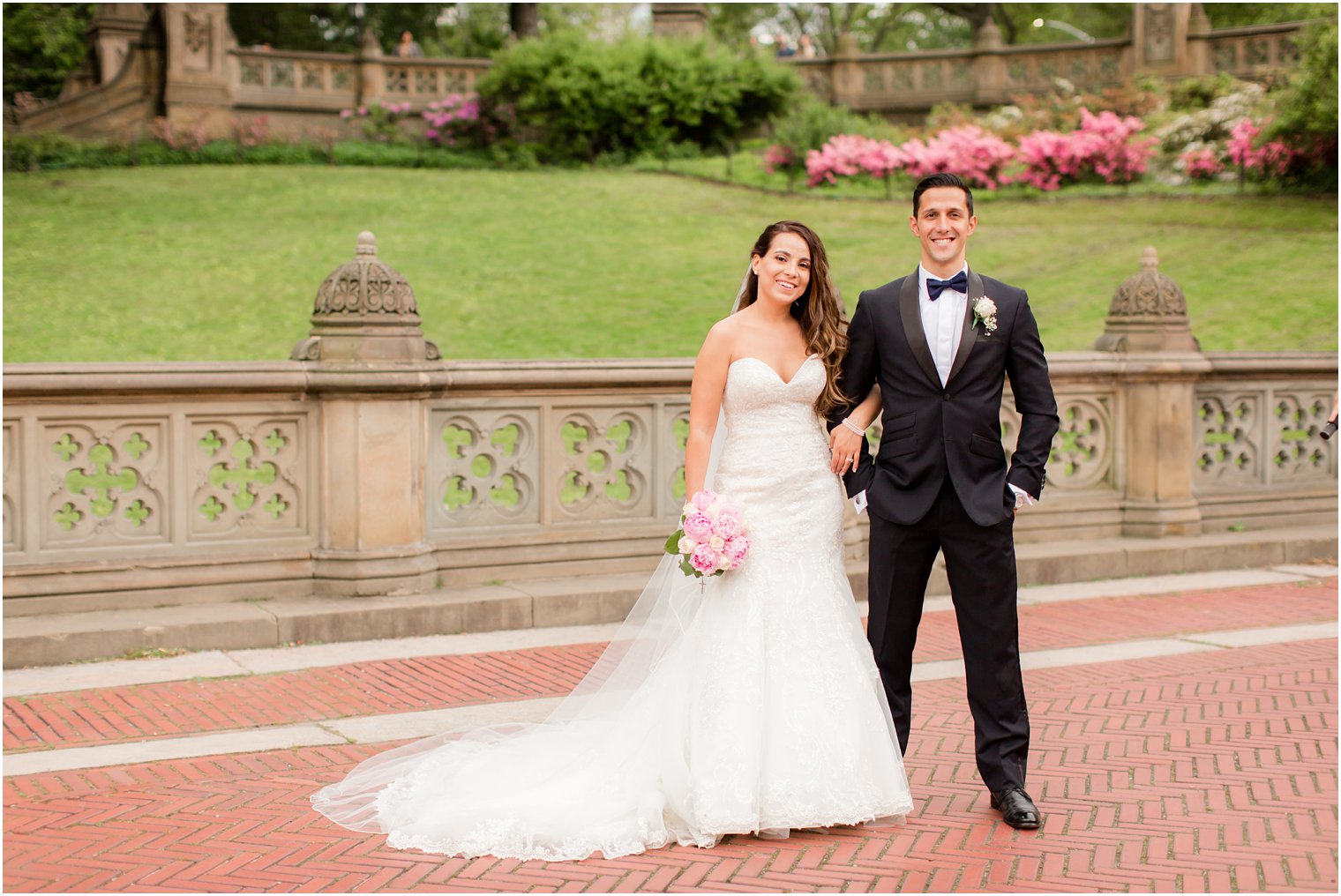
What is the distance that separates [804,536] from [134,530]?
14.3ft

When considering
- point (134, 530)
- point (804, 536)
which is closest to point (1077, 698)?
point (804, 536)

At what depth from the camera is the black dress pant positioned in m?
5.24

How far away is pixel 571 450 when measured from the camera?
912 cm

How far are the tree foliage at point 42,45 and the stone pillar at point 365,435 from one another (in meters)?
25.5

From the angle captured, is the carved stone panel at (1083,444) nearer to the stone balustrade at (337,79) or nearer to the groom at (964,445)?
the groom at (964,445)

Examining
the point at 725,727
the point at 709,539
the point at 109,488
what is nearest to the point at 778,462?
the point at 709,539

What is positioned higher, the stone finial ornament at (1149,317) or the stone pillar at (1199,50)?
the stone pillar at (1199,50)

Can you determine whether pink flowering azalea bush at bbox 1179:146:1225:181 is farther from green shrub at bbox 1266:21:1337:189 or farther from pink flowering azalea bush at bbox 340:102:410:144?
pink flowering azalea bush at bbox 340:102:410:144

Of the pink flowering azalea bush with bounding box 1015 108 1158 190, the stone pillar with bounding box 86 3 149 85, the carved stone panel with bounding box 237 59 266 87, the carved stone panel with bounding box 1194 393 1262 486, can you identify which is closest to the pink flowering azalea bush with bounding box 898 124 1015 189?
the pink flowering azalea bush with bounding box 1015 108 1158 190

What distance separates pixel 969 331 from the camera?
17.0 ft

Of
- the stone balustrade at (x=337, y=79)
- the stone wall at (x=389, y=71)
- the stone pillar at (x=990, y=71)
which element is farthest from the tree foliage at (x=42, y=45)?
the stone pillar at (x=990, y=71)

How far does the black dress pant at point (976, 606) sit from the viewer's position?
5238 millimetres

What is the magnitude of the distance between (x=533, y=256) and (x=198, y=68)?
500 inches

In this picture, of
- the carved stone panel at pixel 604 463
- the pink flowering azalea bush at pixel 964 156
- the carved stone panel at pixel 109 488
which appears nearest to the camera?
the carved stone panel at pixel 109 488
